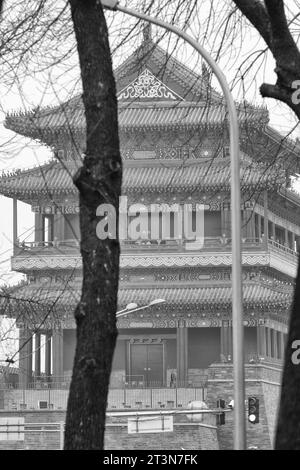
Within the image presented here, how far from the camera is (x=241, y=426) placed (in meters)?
17.1

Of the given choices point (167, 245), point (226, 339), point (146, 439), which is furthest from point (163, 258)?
point (146, 439)

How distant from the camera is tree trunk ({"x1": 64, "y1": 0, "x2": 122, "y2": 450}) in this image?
1230 cm

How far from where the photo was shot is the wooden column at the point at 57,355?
52094 mm

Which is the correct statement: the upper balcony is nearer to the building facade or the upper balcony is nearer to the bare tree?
the building facade

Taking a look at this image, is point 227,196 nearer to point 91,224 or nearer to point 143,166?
point 143,166

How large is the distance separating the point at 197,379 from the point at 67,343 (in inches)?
196

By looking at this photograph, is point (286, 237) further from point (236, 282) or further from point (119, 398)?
point (236, 282)

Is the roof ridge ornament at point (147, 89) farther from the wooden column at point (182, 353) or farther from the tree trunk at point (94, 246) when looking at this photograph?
the tree trunk at point (94, 246)

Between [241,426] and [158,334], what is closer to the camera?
[241,426]

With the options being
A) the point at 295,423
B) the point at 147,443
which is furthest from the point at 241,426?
the point at 147,443

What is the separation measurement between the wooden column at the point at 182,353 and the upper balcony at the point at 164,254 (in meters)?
2.36

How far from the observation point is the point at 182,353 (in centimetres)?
5281

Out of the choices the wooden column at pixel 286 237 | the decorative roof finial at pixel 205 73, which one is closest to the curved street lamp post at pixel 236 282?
the decorative roof finial at pixel 205 73

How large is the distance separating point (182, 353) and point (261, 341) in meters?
2.86
